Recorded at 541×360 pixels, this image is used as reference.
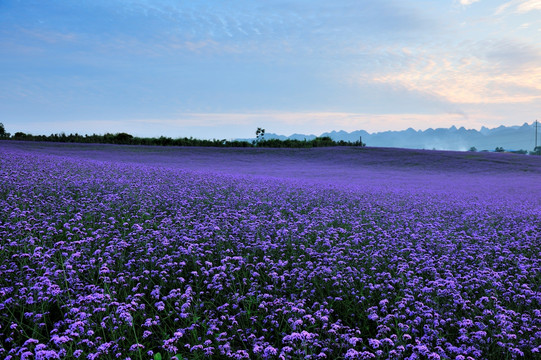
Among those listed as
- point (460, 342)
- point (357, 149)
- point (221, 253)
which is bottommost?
point (460, 342)

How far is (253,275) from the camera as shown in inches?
192

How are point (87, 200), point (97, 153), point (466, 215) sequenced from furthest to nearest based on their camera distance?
point (97, 153)
point (466, 215)
point (87, 200)

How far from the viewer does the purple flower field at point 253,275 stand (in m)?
3.71

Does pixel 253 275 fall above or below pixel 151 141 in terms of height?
below

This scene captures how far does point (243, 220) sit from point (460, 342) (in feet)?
14.8

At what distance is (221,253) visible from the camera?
5859 mm

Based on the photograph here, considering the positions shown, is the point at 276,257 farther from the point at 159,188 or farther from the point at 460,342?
the point at 159,188

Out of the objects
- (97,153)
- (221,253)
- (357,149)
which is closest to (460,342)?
(221,253)

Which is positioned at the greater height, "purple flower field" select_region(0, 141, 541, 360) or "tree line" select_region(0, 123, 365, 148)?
"tree line" select_region(0, 123, 365, 148)

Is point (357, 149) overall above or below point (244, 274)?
above

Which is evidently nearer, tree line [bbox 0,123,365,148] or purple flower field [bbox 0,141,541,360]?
purple flower field [bbox 0,141,541,360]

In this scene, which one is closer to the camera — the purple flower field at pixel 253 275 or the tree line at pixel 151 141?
the purple flower field at pixel 253 275

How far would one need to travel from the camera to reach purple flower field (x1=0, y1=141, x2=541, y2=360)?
3.71 meters

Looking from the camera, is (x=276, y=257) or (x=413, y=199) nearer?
(x=276, y=257)
